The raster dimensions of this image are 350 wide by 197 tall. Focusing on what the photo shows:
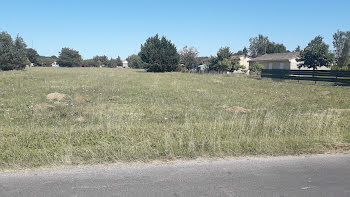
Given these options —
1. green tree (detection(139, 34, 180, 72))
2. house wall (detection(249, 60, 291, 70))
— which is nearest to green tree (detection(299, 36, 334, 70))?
house wall (detection(249, 60, 291, 70))

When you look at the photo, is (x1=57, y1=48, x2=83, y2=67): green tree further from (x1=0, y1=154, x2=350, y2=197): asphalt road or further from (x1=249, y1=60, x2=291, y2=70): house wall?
(x1=0, y1=154, x2=350, y2=197): asphalt road

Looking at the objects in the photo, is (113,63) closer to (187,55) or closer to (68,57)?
(68,57)

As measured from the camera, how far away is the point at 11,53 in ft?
135

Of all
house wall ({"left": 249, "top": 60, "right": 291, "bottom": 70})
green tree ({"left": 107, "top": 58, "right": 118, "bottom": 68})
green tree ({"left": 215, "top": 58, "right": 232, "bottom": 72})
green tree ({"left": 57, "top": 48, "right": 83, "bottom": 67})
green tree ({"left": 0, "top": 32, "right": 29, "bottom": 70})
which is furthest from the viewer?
green tree ({"left": 107, "top": 58, "right": 118, "bottom": 68})

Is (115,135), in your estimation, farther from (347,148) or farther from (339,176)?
(347,148)

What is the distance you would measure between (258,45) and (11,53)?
295ft

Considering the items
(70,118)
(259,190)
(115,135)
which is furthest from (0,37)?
(259,190)

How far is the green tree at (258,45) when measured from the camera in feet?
346

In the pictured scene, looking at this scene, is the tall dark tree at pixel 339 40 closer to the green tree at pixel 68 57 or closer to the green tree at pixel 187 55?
the green tree at pixel 187 55

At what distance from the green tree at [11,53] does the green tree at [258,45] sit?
84674 mm

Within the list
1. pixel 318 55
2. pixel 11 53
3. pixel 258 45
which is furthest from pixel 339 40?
pixel 11 53

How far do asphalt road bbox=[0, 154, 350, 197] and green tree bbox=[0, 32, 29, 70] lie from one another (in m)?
43.6

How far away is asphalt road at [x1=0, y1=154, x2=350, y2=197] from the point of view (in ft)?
12.1

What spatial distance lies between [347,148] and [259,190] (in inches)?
117
